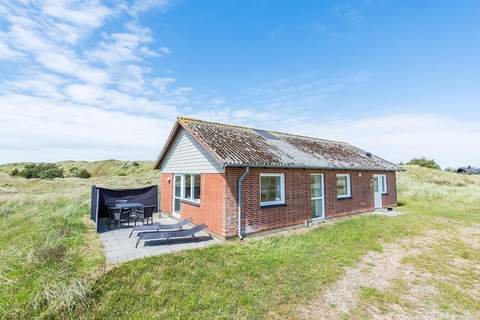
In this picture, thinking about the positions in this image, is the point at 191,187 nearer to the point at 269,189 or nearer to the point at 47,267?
the point at 269,189

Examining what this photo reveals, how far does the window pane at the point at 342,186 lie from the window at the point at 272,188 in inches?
186

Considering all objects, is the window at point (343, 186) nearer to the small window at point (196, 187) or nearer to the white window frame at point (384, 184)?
the white window frame at point (384, 184)

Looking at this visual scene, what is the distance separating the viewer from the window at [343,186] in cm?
1333

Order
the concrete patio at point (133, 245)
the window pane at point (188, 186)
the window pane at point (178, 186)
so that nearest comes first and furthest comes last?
the concrete patio at point (133, 245) → the window pane at point (188, 186) → the window pane at point (178, 186)

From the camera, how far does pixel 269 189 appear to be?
1017 cm

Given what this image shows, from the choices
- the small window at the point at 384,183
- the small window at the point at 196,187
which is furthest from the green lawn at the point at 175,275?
the small window at the point at 384,183

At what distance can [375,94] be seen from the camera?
45.1 ft

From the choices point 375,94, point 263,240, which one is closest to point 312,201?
point 263,240

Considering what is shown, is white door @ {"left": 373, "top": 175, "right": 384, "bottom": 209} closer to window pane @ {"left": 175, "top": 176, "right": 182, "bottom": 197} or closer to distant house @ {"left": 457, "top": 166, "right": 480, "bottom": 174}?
window pane @ {"left": 175, "top": 176, "right": 182, "bottom": 197}

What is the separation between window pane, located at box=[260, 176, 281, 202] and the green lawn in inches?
71.0

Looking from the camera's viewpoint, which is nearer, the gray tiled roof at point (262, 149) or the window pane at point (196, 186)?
the gray tiled roof at point (262, 149)

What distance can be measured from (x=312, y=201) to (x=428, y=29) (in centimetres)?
886

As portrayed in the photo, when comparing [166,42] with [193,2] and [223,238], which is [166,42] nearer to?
[193,2]

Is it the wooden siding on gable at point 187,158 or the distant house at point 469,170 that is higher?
the wooden siding on gable at point 187,158
